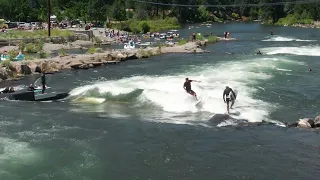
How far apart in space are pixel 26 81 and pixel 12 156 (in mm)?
18019

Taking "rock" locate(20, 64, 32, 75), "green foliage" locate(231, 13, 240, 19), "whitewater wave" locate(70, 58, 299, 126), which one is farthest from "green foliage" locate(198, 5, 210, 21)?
"rock" locate(20, 64, 32, 75)

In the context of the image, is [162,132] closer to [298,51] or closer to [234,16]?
[298,51]

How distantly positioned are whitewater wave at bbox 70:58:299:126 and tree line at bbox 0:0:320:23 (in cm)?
6490

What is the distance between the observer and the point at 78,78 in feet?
117

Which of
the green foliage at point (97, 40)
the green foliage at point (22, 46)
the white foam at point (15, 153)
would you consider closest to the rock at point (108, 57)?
the green foliage at point (22, 46)

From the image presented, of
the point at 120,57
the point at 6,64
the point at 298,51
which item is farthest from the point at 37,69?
the point at 298,51

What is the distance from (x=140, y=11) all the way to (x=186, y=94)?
3801 inches

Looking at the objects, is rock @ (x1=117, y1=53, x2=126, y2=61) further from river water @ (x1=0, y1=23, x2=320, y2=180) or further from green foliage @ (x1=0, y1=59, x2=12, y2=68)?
green foliage @ (x1=0, y1=59, x2=12, y2=68)

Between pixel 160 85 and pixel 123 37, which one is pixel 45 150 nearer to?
pixel 160 85

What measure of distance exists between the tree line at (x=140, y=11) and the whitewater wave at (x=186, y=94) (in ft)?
213

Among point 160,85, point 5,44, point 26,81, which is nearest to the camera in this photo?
point 160,85

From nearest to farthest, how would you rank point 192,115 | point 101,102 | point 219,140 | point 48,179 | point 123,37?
1. point 48,179
2. point 219,140
3. point 192,115
4. point 101,102
5. point 123,37

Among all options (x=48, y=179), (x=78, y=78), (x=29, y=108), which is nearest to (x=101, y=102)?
(x=29, y=108)

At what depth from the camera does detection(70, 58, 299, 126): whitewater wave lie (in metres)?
23.5
